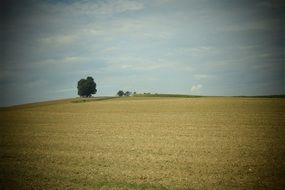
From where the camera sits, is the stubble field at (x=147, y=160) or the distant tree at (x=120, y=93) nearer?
the stubble field at (x=147, y=160)

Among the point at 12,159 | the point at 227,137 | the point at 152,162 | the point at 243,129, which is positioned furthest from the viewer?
the point at 243,129

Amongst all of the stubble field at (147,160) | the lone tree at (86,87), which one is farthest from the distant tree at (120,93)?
the stubble field at (147,160)

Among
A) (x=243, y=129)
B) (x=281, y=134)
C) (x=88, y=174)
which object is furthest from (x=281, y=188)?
(x=243, y=129)

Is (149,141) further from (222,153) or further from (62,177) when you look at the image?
(62,177)

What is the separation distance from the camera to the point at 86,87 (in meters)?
94.5

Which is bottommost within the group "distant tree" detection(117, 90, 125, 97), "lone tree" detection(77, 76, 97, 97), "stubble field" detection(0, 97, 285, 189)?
"stubble field" detection(0, 97, 285, 189)

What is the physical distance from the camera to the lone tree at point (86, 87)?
94.7 meters

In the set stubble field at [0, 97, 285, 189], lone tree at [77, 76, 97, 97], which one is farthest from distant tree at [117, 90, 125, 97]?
stubble field at [0, 97, 285, 189]

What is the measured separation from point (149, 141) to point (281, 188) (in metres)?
10.9

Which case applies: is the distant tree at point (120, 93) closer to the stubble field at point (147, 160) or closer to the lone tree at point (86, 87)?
the lone tree at point (86, 87)

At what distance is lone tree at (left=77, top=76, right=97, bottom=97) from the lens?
94.7 metres

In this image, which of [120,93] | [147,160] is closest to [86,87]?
[120,93]

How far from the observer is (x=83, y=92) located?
95.2m

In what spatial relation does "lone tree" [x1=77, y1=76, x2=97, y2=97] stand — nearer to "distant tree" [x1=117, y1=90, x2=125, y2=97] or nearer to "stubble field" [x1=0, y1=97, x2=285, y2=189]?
"distant tree" [x1=117, y1=90, x2=125, y2=97]
